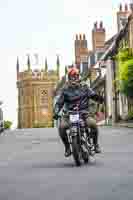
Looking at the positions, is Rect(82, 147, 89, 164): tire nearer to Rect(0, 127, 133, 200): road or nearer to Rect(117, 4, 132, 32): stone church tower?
Rect(0, 127, 133, 200): road

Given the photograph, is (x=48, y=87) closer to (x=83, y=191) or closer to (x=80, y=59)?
(x=80, y=59)

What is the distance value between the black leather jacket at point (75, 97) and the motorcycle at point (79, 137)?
0.57 feet

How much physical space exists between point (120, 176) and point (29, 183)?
150 centimetres

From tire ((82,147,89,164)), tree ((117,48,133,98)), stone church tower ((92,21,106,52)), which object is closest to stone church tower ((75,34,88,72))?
stone church tower ((92,21,106,52))

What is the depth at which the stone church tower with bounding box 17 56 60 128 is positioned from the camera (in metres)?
163

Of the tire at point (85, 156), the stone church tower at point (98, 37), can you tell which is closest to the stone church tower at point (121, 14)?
the stone church tower at point (98, 37)

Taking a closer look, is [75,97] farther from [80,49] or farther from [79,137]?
[80,49]

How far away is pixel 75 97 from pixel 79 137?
80 centimetres

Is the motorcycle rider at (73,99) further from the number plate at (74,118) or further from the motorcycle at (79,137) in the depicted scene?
the number plate at (74,118)

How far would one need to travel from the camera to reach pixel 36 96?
165 metres

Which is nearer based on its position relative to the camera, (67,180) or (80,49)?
(67,180)

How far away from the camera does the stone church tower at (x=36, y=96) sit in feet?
536

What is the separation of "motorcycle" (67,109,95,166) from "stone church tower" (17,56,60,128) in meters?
149

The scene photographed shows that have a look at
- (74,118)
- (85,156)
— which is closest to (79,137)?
(74,118)
